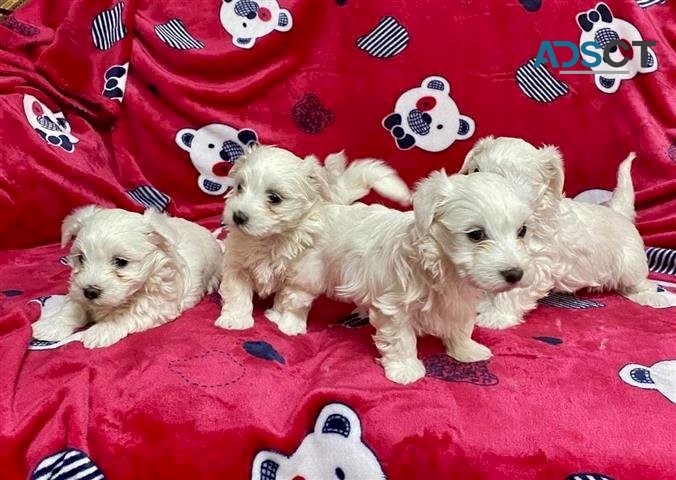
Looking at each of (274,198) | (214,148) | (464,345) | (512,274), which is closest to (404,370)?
(464,345)

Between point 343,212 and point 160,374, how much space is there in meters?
0.74

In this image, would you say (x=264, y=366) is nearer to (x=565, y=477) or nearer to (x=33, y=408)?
(x=33, y=408)

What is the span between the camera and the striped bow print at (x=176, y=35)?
264 cm

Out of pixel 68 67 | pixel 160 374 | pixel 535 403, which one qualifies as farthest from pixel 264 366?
pixel 68 67

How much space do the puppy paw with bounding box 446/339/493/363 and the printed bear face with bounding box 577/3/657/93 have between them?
139cm

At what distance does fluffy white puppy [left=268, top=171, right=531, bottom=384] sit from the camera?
4.76 feet

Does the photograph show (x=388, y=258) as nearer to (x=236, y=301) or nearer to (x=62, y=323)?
(x=236, y=301)

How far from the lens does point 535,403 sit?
5.07 feet

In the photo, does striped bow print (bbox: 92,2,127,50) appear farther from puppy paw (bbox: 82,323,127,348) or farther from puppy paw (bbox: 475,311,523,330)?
puppy paw (bbox: 475,311,523,330)

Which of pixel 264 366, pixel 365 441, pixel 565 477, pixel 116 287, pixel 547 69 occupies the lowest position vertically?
pixel 565 477

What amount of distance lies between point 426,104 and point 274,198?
1031mm

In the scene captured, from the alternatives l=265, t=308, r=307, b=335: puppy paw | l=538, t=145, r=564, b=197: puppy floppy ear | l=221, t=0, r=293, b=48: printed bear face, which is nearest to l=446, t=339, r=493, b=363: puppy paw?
l=265, t=308, r=307, b=335: puppy paw

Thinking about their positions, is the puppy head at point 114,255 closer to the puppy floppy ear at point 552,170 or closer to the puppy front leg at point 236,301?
the puppy front leg at point 236,301

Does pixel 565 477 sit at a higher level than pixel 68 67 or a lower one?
lower
